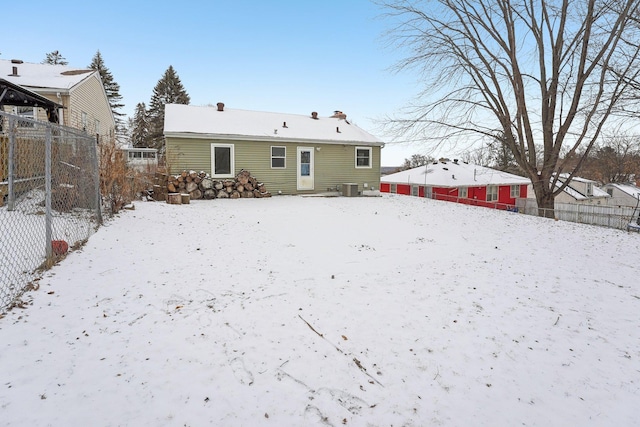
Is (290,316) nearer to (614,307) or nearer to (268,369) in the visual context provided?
(268,369)

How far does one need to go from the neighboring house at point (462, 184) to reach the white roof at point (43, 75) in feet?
74.2

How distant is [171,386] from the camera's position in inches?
93.8

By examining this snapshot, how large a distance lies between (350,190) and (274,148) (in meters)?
3.96

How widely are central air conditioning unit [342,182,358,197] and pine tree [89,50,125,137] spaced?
109ft

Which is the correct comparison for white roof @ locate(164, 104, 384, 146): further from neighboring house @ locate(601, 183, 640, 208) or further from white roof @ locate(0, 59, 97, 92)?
→ neighboring house @ locate(601, 183, 640, 208)

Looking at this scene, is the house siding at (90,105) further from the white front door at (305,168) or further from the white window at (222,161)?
the white front door at (305,168)

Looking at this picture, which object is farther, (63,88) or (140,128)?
(140,128)

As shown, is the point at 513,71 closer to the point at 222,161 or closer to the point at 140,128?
the point at 222,161

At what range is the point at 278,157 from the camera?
1482cm

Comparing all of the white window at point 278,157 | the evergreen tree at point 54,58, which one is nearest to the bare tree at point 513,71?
the white window at point 278,157

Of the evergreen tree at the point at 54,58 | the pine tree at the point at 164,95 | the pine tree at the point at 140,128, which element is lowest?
the pine tree at the point at 140,128

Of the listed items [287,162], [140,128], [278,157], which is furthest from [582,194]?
[140,128]

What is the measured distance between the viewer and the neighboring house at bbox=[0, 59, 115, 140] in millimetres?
12623

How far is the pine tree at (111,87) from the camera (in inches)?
1515
